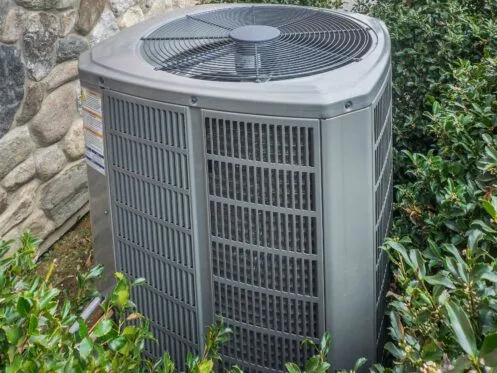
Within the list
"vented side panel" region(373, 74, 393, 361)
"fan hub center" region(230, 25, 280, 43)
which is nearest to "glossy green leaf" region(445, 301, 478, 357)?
"vented side panel" region(373, 74, 393, 361)

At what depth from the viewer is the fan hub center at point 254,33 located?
2.24 meters

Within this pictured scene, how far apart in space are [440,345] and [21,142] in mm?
2602

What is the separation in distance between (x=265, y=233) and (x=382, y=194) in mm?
424

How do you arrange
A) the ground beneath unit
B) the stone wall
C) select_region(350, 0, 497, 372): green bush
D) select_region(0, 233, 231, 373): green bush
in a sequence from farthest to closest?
the ground beneath unit, the stone wall, select_region(350, 0, 497, 372): green bush, select_region(0, 233, 231, 373): green bush

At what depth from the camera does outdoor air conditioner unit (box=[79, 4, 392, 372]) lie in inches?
74.4

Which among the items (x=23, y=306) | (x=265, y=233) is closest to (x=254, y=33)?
(x=265, y=233)

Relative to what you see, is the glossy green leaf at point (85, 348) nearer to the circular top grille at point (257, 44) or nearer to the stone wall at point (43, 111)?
the circular top grille at point (257, 44)

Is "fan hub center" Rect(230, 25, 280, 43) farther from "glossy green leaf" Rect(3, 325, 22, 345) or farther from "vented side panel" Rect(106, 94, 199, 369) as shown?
"glossy green leaf" Rect(3, 325, 22, 345)

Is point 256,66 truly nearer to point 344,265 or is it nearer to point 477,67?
point 344,265

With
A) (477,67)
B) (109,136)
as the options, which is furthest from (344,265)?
(477,67)

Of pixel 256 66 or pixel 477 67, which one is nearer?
pixel 256 66

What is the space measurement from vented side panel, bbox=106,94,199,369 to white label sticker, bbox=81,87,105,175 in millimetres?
56

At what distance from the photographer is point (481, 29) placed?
3.09m

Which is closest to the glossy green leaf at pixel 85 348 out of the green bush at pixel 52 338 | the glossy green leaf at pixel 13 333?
the green bush at pixel 52 338
